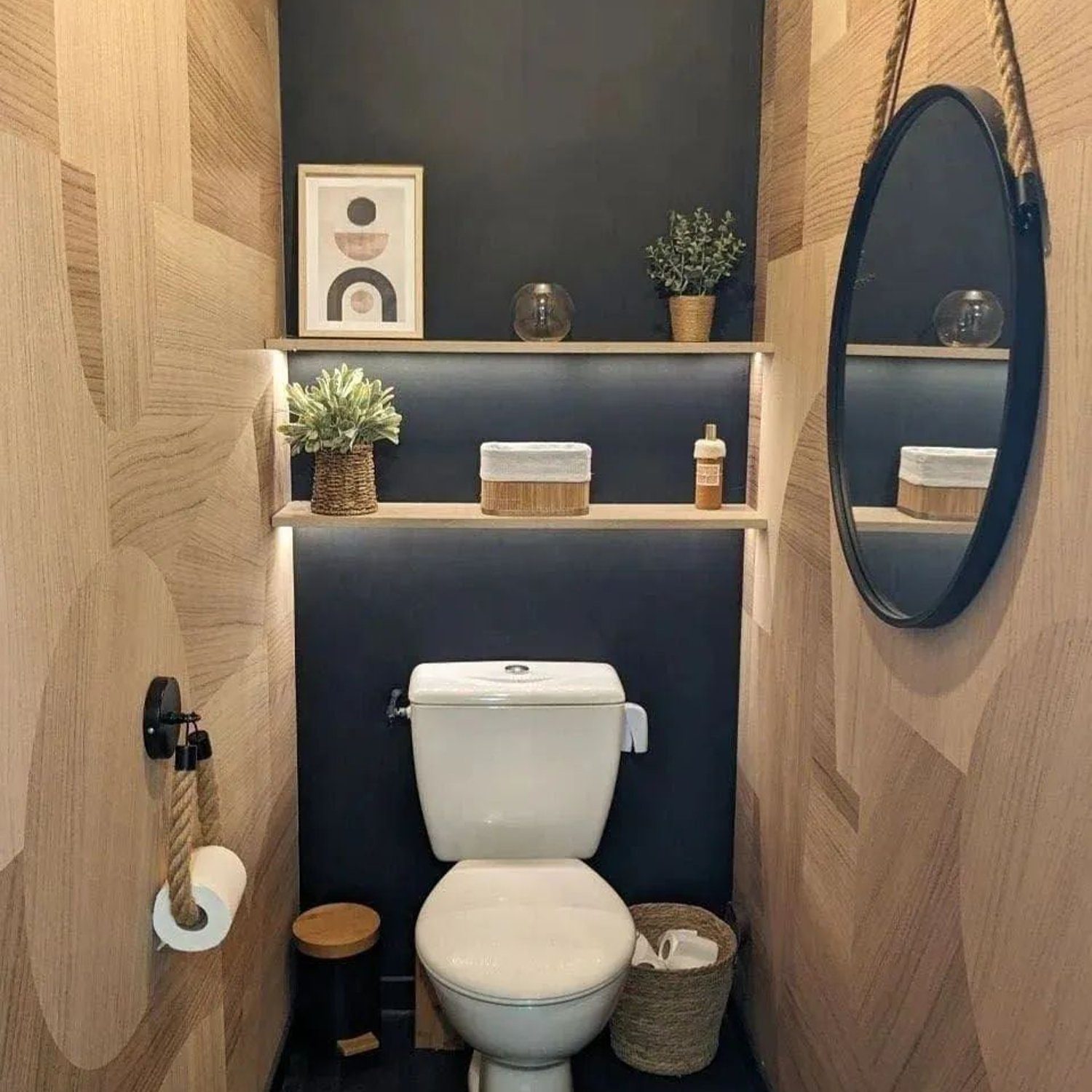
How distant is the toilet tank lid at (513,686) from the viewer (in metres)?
2.35

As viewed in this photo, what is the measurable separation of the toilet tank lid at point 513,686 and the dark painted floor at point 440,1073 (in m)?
0.80

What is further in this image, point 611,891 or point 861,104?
point 611,891

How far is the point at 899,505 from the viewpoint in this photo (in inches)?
61.1

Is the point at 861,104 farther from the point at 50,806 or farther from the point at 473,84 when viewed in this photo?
the point at 50,806

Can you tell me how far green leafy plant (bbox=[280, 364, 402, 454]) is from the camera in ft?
7.53

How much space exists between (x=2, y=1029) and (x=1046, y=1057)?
3.50ft

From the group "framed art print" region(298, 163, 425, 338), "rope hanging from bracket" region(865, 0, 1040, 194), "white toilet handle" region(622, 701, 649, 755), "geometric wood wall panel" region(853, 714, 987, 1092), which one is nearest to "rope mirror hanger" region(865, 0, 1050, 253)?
"rope hanging from bracket" region(865, 0, 1040, 194)

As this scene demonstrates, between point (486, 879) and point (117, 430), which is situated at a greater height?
point (117, 430)

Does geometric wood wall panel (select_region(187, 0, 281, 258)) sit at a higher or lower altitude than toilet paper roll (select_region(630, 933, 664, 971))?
higher

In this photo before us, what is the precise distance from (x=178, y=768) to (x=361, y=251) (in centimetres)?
132

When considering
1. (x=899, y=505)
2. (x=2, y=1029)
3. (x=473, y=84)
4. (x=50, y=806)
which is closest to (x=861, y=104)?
(x=899, y=505)

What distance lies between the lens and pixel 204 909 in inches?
62.5

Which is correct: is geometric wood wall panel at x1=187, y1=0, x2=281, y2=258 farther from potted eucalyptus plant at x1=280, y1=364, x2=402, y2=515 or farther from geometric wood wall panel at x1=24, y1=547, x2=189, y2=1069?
geometric wood wall panel at x1=24, y1=547, x2=189, y2=1069

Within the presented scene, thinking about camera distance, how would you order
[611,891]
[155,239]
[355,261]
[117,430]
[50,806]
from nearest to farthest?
[50,806]
[117,430]
[155,239]
[611,891]
[355,261]
